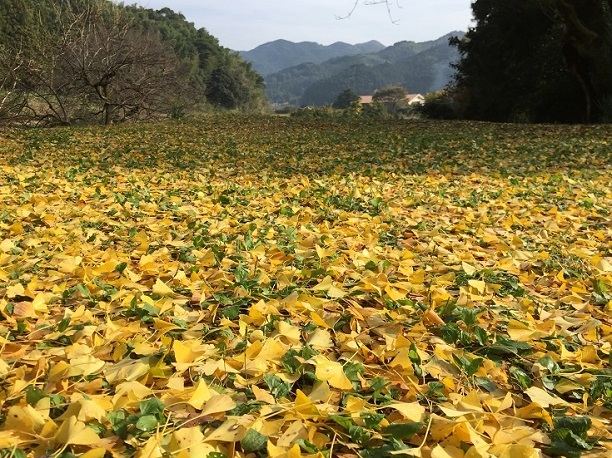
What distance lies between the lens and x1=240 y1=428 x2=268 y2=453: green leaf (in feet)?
2.95

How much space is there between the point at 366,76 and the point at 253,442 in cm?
12356

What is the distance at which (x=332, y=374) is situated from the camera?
1116 mm

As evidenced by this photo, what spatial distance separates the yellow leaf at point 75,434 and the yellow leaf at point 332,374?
469 mm

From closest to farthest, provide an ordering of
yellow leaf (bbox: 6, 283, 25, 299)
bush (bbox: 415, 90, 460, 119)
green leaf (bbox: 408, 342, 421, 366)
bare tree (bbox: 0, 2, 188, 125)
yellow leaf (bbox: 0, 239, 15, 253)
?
green leaf (bbox: 408, 342, 421, 366) → yellow leaf (bbox: 6, 283, 25, 299) → yellow leaf (bbox: 0, 239, 15, 253) → bare tree (bbox: 0, 2, 188, 125) → bush (bbox: 415, 90, 460, 119)

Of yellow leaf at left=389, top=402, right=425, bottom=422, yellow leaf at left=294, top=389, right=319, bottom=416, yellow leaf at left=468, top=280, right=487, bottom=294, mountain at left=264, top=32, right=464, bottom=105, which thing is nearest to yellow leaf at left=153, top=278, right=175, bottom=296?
yellow leaf at left=294, top=389, right=319, bottom=416

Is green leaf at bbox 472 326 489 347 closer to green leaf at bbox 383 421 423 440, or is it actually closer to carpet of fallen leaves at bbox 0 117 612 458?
carpet of fallen leaves at bbox 0 117 612 458

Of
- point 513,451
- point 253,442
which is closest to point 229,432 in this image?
point 253,442

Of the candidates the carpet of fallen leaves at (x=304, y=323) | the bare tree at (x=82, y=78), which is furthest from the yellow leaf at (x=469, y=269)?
the bare tree at (x=82, y=78)

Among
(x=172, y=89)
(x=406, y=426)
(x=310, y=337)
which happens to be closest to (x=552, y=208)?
(x=310, y=337)

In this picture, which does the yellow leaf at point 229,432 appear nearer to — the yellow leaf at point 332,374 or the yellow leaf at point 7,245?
the yellow leaf at point 332,374

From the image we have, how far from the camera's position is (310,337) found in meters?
1.35

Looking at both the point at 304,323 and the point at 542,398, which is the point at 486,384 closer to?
the point at 542,398

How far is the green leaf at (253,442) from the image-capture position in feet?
2.95

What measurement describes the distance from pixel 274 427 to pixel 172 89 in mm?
19042
